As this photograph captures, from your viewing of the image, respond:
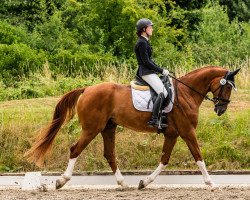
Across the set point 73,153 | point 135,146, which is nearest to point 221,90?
point 73,153

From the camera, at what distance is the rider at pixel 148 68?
494 inches

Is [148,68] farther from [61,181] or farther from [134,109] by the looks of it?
[61,181]

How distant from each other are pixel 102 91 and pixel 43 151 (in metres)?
1.61

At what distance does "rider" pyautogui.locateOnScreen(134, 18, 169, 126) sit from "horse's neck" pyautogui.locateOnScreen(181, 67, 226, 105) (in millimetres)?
623

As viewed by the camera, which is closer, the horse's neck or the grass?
the horse's neck

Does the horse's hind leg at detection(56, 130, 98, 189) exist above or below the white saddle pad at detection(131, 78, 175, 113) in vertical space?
below

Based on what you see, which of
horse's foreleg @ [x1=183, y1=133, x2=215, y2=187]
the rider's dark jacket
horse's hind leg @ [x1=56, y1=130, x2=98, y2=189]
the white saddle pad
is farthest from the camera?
the white saddle pad

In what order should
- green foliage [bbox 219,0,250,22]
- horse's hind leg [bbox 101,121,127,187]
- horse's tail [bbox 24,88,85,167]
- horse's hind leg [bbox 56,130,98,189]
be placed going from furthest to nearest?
green foliage [bbox 219,0,250,22]
horse's tail [bbox 24,88,85,167]
horse's hind leg [bbox 101,121,127,187]
horse's hind leg [bbox 56,130,98,189]

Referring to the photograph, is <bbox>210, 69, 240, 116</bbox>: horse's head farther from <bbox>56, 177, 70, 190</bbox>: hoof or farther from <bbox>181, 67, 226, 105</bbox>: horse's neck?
<bbox>56, 177, 70, 190</bbox>: hoof

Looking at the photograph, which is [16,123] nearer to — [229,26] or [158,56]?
[158,56]

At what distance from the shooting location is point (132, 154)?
53.6 ft

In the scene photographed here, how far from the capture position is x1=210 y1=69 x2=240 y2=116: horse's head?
12797 mm

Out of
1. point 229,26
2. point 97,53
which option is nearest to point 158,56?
point 97,53

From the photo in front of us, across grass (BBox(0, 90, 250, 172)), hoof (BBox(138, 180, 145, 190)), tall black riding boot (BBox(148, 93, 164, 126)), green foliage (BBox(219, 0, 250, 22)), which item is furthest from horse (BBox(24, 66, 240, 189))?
green foliage (BBox(219, 0, 250, 22))
